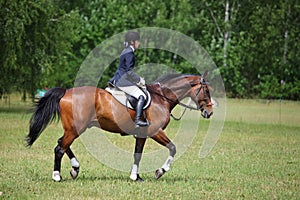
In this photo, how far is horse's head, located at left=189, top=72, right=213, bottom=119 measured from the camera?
11.9 metres

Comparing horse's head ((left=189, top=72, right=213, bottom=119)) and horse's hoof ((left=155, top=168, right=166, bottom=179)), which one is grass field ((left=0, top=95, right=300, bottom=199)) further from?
horse's head ((left=189, top=72, right=213, bottom=119))

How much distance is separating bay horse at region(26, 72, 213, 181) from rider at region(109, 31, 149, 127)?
24cm

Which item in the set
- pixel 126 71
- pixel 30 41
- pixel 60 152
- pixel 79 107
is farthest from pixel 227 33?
pixel 60 152

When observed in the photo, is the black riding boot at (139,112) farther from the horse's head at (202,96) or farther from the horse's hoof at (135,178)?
the horse's head at (202,96)

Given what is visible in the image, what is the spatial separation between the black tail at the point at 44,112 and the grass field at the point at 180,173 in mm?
797

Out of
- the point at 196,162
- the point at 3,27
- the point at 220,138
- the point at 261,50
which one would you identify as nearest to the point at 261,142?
the point at 220,138

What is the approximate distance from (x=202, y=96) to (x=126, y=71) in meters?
1.67

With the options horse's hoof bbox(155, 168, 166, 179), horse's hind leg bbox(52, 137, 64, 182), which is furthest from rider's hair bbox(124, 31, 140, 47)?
horse's hoof bbox(155, 168, 166, 179)

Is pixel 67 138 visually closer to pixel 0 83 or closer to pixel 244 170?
pixel 244 170

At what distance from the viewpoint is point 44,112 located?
36.4 ft

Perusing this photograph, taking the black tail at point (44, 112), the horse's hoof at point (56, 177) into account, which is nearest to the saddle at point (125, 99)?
the black tail at point (44, 112)

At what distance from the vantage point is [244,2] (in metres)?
47.1

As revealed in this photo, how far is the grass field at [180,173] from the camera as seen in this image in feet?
32.4

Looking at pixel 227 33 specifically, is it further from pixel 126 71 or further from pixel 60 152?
pixel 60 152
